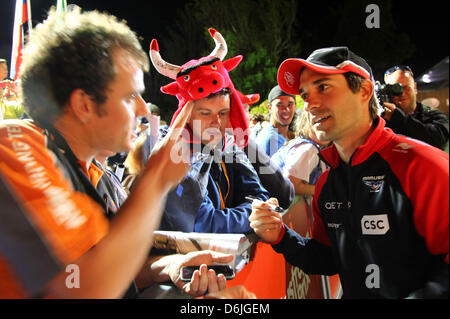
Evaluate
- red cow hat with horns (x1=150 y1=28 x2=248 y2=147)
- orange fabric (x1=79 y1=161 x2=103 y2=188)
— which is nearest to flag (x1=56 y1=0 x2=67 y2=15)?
red cow hat with horns (x1=150 y1=28 x2=248 y2=147)

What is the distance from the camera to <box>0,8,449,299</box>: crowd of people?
2.37 feet

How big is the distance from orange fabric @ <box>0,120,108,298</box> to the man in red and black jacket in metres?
0.77

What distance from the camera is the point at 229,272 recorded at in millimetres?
1051

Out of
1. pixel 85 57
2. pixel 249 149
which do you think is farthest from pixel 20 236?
pixel 249 149

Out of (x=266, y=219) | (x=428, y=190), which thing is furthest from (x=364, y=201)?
(x=266, y=219)

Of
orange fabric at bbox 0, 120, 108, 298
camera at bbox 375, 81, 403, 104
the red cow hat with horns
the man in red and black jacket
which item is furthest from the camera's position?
camera at bbox 375, 81, 403, 104

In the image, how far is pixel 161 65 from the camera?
1.50 meters

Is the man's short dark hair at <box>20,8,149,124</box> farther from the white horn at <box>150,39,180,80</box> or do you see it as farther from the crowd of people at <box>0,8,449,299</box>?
the white horn at <box>150,39,180,80</box>

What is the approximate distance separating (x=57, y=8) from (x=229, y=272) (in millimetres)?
1085

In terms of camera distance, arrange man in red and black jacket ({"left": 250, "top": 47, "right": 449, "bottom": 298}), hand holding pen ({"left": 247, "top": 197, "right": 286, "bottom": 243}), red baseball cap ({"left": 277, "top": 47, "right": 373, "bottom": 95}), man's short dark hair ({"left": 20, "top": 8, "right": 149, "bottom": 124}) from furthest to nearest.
Result: hand holding pen ({"left": 247, "top": 197, "right": 286, "bottom": 243}) < red baseball cap ({"left": 277, "top": 47, "right": 373, "bottom": 95}) < man in red and black jacket ({"left": 250, "top": 47, "right": 449, "bottom": 298}) < man's short dark hair ({"left": 20, "top": 8, "right": 149, "bottom": 124})

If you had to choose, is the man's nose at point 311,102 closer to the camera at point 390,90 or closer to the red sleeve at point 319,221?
the red sleeve at point 319,221

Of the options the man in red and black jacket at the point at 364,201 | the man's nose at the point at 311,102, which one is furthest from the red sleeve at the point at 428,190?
the man's nose at the point at 311,102

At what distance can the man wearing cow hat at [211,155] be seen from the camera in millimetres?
1450

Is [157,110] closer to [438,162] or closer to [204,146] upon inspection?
[204,146]
